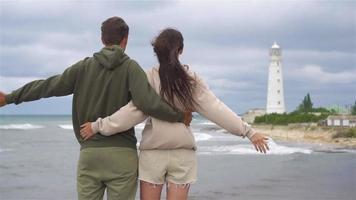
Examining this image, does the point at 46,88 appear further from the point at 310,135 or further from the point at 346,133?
the point at 310,135

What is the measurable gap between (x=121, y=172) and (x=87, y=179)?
226 millimetres

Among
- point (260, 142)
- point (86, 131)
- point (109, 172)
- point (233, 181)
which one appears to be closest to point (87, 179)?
point (109, 172)

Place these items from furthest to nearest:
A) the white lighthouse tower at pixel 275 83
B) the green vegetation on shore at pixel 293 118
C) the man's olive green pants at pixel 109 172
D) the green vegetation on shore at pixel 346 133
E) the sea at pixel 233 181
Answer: the white lighthouse tower at pixel 275 83, the green vegetation on shore at pixel 293 118, the green vegetation on shore at pixel 346 133, the sea at pixel 233 181, the man's olive green pants at pixel 109 172

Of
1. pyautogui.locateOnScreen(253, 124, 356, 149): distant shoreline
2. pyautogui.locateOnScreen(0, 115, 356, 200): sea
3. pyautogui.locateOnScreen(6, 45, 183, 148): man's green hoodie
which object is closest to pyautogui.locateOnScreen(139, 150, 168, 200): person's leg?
pyautogui.locateOnScreen(6, 45, 183, 148): man's green hoodie

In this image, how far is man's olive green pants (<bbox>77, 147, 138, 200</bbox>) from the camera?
3492mm

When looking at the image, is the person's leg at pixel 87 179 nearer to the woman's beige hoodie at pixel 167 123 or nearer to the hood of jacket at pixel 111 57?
the woman's beige hoodie at pixel 167 123

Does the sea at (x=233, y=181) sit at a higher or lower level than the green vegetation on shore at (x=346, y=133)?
higher

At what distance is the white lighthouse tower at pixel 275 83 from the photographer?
80000mm

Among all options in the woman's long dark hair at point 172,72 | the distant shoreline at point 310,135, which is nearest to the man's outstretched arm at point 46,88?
the woman's long dark hair at point 172,72

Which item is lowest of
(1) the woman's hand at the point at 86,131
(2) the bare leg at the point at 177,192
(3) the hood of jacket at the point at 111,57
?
(2) the bare leg at the point at 177,192

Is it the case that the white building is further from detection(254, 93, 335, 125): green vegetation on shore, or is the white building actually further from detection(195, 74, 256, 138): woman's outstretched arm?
detection(195, 74, 256, 138): woman's outstretched arm

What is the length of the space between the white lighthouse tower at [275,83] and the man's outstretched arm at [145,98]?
77.2m

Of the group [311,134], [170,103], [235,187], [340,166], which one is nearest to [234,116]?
[170,103]

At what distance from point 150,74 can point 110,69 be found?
24 centimetres
